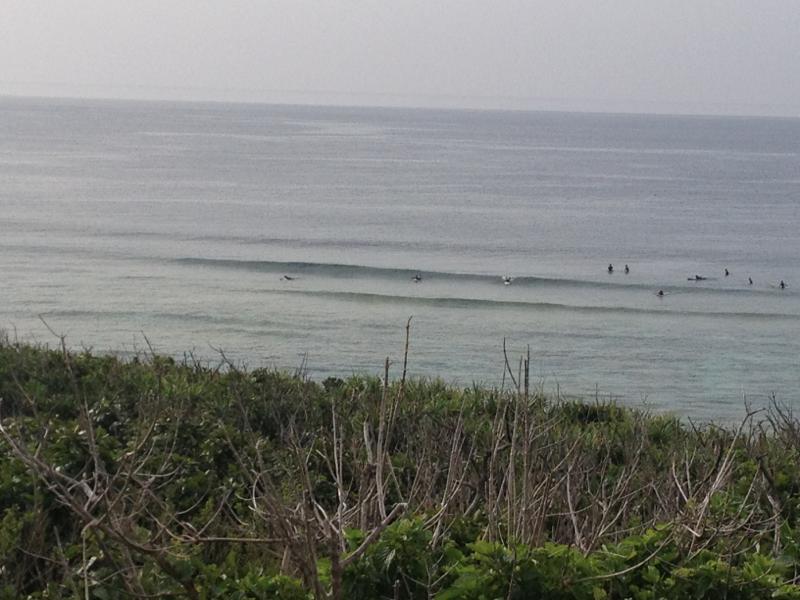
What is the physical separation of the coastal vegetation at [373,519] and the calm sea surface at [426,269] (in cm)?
1727

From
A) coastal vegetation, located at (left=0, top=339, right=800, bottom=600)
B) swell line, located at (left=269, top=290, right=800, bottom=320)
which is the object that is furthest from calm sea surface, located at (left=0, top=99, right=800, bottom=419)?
coastal vegetation, located at (left=0, top=339, right=800, bottom=600)

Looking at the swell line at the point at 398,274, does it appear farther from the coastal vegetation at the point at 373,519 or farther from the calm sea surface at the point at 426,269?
the coastal vegetation at the point at 373,519

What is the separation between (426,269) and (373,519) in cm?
4225

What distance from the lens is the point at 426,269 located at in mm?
49375

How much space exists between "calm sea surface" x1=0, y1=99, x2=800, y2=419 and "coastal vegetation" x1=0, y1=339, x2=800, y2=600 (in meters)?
17.3

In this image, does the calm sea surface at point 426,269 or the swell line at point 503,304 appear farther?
the swell line at point 503,304

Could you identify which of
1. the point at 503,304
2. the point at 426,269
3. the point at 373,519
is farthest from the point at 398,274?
the point at 373,519

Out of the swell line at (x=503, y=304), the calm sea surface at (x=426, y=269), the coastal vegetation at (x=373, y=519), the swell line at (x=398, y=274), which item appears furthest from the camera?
the swell line at (x=398, y=274)

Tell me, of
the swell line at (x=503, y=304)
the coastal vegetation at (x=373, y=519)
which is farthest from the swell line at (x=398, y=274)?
the coastal vegetation at (x=373, y=519)

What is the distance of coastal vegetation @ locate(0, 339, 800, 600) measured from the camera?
221 inches

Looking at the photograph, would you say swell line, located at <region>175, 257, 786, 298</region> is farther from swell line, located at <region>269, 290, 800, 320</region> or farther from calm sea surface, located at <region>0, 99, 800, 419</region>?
swell line, located at <region>269, 290, 800, 320</region>

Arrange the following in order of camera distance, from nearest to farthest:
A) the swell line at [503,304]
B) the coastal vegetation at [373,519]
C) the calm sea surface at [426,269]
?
the coastal vegetation at [373,519] → the calm sea surface at [426,269] → the swell line at [503,304]

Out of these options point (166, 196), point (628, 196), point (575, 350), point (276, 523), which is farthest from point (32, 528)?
point (628, 196)

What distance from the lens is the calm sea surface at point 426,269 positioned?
3284 cm
